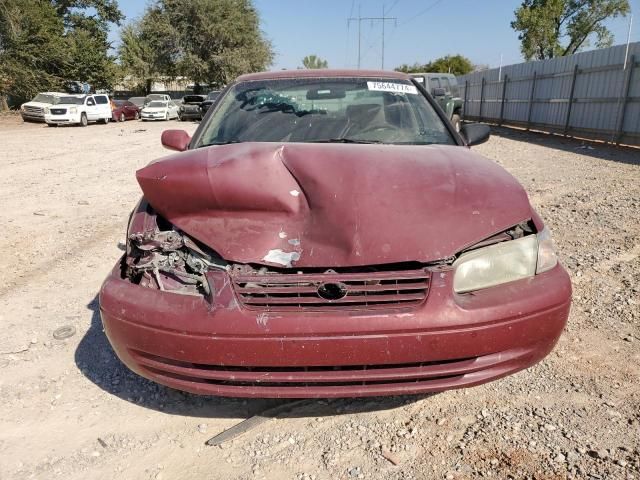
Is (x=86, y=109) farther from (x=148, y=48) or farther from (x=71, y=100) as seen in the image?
(x=148, y=48)

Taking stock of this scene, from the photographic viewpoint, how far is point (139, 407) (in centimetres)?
246

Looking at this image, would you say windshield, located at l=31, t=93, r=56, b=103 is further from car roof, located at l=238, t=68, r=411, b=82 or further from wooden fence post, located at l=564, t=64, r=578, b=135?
car roof, located at l=238, t=68, r=411, b=82

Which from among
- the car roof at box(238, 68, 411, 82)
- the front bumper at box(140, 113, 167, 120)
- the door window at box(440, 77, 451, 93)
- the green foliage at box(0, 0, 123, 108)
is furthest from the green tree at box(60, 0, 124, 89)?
the car roof at box(238, 68, 411, 82)

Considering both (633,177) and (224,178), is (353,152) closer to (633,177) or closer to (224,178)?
(224,178)

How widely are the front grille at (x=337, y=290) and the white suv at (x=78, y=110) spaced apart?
91.9ft

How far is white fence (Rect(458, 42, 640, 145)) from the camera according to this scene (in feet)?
39.6

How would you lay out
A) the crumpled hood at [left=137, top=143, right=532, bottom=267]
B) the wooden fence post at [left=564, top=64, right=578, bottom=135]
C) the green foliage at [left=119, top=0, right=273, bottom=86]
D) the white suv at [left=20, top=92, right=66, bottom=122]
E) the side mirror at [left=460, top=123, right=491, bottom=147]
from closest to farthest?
the crumpled hood at [left=137, top=143, right=532, bottom=267], the side mirror at [left=460, top=123, right=491, bottom=147], the wooden fence post at [left=564, top=64, right=578, bottom=135], the white suv at [left=20, top=92, right=66, bottom=122], the green foliage at [left=119, top=0, right=273, bottom=86]

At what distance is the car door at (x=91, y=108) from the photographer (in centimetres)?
2722

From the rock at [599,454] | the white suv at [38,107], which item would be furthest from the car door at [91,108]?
the rock at [599,454]

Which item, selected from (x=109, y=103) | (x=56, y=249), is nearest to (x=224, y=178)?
(x=56, y=249)

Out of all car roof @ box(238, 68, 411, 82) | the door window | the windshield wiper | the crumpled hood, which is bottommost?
the crumpled hood

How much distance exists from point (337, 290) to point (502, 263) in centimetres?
71

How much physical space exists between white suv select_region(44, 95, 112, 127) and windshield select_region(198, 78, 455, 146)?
85.9 feet

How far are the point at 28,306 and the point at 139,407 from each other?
1.72 m
